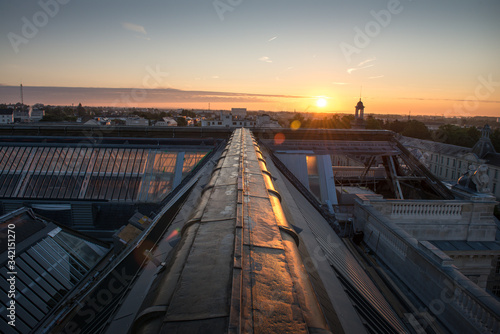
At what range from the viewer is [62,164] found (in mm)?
15602

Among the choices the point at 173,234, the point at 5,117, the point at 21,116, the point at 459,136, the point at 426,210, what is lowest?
the point at 426,210

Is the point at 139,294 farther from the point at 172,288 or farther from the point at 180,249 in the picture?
the point at 172,288

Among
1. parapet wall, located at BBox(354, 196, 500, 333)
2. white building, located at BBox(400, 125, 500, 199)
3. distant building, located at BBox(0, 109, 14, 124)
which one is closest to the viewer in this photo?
parapet wall, located at BBox(354, 196, 500, 333)

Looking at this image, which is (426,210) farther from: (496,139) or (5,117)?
(5,117)

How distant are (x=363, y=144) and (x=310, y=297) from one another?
61.3 ft

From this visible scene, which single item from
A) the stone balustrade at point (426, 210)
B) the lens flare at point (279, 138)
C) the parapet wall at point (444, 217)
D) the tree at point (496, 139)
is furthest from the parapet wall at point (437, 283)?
the tree at point (496, 139)

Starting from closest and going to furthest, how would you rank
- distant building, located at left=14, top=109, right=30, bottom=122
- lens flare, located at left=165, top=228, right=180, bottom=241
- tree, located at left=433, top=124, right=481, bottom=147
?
lens flare, located at left=165, top=228, right=180, bottom=241 → tree, located at left=433, top=124, right=481, bottom=147 → distant building, located at left=14, top=109, right=30, bottom=122

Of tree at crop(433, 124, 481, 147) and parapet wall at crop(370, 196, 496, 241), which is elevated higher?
tree at crop(433, 124, 481, 147)

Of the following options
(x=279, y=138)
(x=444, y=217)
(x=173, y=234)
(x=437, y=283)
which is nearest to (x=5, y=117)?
(x=279, y=138)

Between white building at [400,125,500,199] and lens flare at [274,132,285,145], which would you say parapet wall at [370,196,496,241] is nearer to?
lens flare at [274,132,285,145]

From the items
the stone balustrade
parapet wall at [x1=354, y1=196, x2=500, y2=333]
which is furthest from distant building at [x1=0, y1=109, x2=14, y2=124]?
parapet wall at [x1=354, y1=196, x2=500, y2=333]

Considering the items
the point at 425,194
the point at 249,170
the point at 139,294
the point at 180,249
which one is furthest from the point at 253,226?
the point at 425,194

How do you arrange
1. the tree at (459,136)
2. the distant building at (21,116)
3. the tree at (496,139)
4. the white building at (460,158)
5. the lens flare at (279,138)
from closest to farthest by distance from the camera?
the lens flare at (279,138)
the white building at (460,158)
the tree at (496,139)
the tree at (459,136)
the distant building at (21,116)

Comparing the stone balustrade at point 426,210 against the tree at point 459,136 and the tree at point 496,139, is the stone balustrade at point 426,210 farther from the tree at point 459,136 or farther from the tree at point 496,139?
the tree at point 459,136
